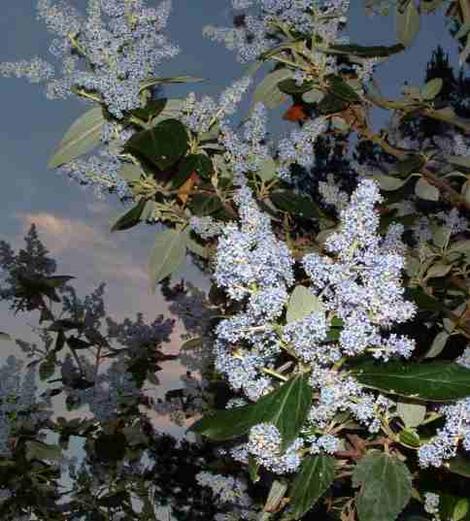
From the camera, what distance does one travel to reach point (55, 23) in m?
2.15

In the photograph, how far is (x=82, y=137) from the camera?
2152 millimetres

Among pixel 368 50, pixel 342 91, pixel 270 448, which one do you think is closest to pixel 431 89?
pixel 368 50

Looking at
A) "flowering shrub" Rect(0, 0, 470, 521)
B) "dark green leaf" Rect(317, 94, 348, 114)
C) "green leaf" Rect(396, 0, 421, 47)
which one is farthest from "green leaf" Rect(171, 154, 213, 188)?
"green leaf" Rect(396, 0, 421, 47)

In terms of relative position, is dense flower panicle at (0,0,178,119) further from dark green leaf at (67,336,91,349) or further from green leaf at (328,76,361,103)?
dark green leaf at (67,336,91,349)

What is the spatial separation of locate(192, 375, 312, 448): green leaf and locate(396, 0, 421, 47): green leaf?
184 centimetres

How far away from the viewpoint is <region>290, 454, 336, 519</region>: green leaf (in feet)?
5.43

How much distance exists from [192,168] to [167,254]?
0.23 metres

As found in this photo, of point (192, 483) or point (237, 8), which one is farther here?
point (192, 483)

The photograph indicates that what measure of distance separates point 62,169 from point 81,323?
258 centimetres

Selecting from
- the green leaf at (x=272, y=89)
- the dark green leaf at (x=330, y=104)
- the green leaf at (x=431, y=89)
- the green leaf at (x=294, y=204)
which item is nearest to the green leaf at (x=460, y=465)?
the green leaf at (x=294, y=204)

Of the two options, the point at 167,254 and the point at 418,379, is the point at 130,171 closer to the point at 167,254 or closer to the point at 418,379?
the point at 167,254

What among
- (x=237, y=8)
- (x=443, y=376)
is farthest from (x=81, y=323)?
(x=443, y=376)

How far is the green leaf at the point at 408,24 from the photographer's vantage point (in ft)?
10.5

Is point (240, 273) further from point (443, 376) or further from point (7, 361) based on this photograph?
point (7, 361)
